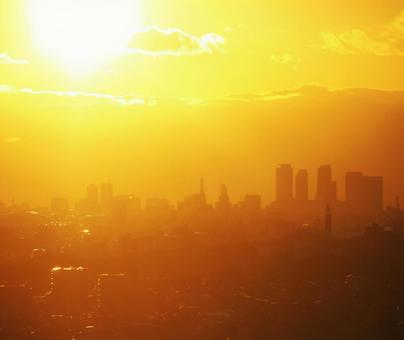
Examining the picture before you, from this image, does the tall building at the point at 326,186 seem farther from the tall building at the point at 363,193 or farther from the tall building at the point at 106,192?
the tall building at the point at 106,192

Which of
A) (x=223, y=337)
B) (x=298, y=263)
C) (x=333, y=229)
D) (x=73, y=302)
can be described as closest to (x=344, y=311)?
(x=223, y=337)

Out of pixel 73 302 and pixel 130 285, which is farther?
pixel 130 285

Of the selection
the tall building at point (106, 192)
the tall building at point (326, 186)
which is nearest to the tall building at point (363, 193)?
the tall building at point (326, 186)

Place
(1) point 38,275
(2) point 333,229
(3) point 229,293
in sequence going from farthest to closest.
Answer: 1. (2) point 333,229
2. (1) point 38,275
3. (3) point 229,293

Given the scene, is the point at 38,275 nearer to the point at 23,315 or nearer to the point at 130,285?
the point at 130,285

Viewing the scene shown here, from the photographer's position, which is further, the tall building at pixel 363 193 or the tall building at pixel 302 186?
the tall building at pixel 302 186
